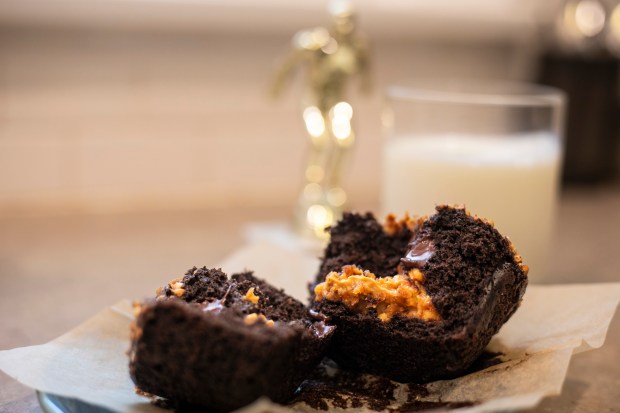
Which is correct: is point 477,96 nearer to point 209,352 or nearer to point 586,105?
point 209,352

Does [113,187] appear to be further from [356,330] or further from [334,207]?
[356,330]

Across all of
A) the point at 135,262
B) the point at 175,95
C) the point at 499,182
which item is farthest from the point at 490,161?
the point at 175,95

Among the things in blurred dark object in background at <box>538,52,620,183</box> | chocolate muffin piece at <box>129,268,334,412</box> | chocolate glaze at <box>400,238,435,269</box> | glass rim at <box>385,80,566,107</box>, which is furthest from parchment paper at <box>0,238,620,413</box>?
blurred dark object in background at <box>538,52,620,183</box>

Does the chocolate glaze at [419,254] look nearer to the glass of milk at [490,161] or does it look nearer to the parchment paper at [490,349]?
the parchment paper at [490,349]

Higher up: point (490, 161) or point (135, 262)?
point (490, 161)

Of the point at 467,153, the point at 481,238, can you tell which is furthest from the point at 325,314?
the point at 467,153

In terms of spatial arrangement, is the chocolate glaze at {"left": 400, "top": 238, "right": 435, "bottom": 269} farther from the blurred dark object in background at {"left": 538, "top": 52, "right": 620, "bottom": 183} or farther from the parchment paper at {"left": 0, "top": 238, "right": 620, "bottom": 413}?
the blurred dark object in background at {"left": 538, "top": 52, "right": 620, "bottom": 183}

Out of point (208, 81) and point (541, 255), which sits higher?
point (208, 81)
